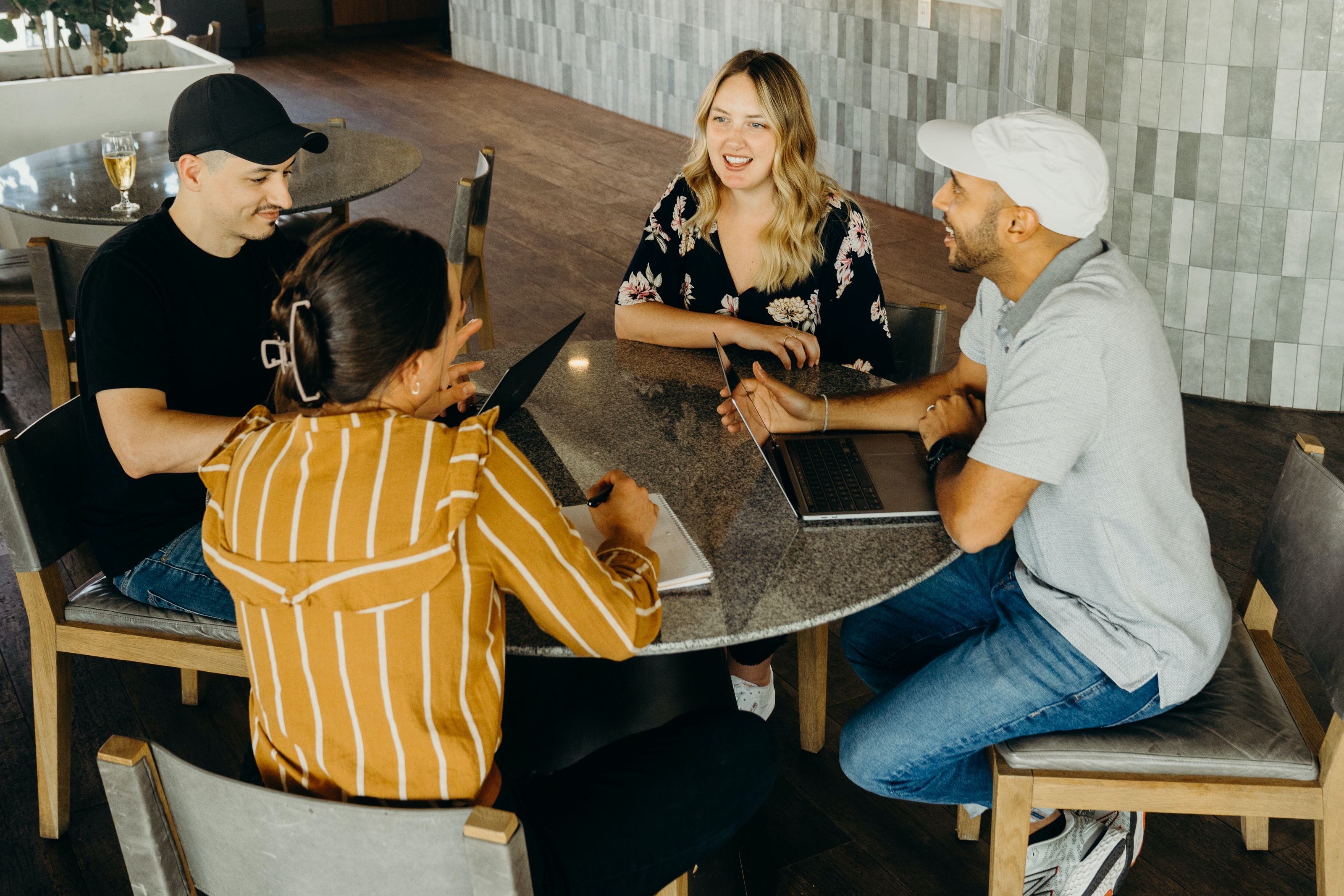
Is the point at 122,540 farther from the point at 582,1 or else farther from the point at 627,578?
the point at 582,1

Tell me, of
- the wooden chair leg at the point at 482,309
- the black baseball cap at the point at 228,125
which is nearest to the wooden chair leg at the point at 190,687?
the black baseball cap at the point at 228,125

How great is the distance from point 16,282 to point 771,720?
8.22ft

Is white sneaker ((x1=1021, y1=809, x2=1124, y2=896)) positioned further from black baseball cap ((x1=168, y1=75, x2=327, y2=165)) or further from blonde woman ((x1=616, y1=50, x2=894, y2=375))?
black baseball cap ((x1=168, y1=75, x2=327, y2=165))

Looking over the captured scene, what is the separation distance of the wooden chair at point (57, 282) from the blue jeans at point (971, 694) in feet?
6.44

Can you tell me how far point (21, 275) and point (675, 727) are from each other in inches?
109

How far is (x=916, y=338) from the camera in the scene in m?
2.31

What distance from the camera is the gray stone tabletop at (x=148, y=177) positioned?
3004 millimetres

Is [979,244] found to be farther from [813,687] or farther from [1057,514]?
[813,687]

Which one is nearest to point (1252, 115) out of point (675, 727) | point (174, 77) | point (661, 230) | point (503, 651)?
point (661, 230)

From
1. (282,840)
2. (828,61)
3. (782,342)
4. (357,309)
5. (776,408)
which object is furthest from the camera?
(828,61)

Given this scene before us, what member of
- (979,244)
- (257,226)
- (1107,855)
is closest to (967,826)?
(1107,855)

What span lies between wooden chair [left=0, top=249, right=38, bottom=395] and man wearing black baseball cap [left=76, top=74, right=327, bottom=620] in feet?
5.05

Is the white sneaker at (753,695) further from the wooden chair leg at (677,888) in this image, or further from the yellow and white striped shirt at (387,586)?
the yellow and white striped shirt at (387,586)

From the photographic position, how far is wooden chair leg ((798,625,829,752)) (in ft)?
6.98
